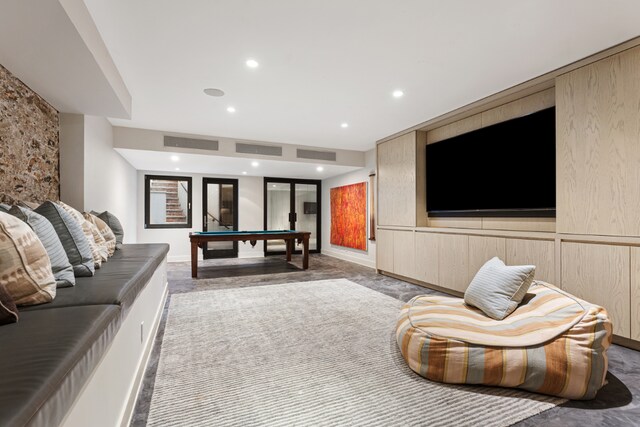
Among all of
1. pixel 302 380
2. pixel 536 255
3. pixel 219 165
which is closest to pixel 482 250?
pixel 536 255

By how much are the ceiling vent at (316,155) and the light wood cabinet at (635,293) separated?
15.5 feet

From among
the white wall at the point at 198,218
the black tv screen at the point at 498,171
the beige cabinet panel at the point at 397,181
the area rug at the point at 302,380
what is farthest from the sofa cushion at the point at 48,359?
the white wall at the point at 198,218

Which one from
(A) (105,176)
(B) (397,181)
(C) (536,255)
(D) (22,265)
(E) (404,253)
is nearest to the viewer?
(D) (22,265)

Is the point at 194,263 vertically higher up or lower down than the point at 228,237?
lower down

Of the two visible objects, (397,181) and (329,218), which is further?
(329,218)

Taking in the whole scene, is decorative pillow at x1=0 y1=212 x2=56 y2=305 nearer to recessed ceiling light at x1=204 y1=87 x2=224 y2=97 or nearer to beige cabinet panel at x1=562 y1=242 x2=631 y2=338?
recessed ceiling light at x1=204 y1=87 x2=224 y2=97

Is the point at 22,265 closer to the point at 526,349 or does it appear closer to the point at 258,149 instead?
the point at 526,349

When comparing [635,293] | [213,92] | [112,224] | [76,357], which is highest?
[213,92]

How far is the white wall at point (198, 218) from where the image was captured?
6878 millimetres

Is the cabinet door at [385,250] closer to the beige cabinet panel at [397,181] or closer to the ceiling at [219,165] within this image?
the beige cabinet panel at [397,181]

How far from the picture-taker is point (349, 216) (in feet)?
23.8

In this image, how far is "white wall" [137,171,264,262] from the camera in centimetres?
688

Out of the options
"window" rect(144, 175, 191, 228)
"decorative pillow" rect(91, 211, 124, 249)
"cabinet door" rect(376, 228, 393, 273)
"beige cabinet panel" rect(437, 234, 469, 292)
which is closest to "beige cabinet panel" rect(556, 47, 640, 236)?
"beige cabinet panel" rect(437, 234, 469, 292)

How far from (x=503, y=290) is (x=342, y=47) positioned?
234 cm
